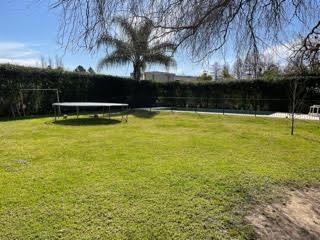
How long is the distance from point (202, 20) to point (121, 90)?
20.6 m

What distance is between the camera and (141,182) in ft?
18.0

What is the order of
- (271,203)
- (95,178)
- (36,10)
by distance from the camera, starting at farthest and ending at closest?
(95,178)
(271,203)
(36,10)

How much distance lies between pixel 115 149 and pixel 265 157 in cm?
348

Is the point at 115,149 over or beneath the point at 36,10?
beneath

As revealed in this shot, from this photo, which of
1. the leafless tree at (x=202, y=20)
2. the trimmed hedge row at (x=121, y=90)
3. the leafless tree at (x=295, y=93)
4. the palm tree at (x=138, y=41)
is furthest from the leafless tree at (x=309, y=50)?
the trimmed hedge row at (x=121, y=90)

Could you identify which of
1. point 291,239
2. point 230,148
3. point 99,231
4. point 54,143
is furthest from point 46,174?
point 230,148

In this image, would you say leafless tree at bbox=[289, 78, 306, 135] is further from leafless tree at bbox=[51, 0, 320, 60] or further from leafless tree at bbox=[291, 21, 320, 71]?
leafless tree at bbox=[51, 0, 320, 60]

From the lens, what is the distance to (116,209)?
14.3ft

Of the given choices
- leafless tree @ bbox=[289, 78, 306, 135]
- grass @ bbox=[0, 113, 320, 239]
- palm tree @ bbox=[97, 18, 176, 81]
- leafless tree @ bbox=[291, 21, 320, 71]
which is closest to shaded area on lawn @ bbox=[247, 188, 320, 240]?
grass @ bbox=[0, 113, 320, 239]

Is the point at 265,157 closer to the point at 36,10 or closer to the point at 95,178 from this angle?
the point at 95,178

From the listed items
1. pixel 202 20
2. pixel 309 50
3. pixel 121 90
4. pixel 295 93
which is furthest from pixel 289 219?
pixel 121 90

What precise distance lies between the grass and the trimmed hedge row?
7.01 meters

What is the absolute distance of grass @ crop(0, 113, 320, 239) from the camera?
3900 millimetres

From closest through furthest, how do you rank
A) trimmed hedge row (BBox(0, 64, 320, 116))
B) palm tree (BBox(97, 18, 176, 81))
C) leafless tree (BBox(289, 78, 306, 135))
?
palm tree (BBox(97, 18, 176, 81)), leafless tree (BBox(289, 78, 306, 135)), trimmed hedge row (BBox(0, 64, 320, 116))
